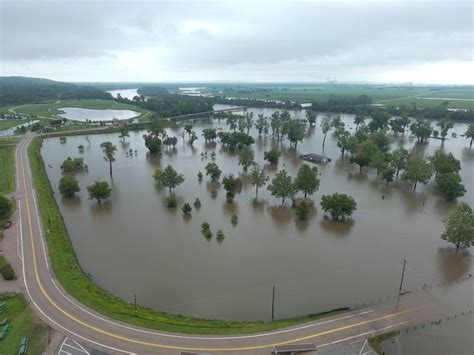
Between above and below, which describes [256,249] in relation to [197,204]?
below

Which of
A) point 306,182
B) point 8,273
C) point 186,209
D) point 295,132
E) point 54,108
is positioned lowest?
point 186,209

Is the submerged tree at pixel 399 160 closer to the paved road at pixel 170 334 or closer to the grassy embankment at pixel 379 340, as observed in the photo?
the paved road at pixel 170 334

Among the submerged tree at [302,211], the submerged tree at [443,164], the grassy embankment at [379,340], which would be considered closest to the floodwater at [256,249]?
the submerged tree at [302,211]

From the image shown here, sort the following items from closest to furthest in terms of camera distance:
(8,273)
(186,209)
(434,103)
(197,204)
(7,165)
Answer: (8,273) → (186,209) → (197,204) → (7,165) → (434,103)

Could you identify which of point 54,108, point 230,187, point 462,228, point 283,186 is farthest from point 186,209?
point 54,108

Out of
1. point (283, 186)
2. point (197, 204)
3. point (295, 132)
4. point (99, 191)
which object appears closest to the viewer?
point (283, 186)

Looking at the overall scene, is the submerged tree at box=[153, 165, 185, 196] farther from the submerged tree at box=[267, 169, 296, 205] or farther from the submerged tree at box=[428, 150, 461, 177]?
the submerged tree at box=[428, 150, 461, 177]

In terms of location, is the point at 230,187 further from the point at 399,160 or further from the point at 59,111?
the point at 59,111

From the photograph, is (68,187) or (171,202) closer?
(171,202)

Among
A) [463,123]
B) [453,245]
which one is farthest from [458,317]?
[463,123]
